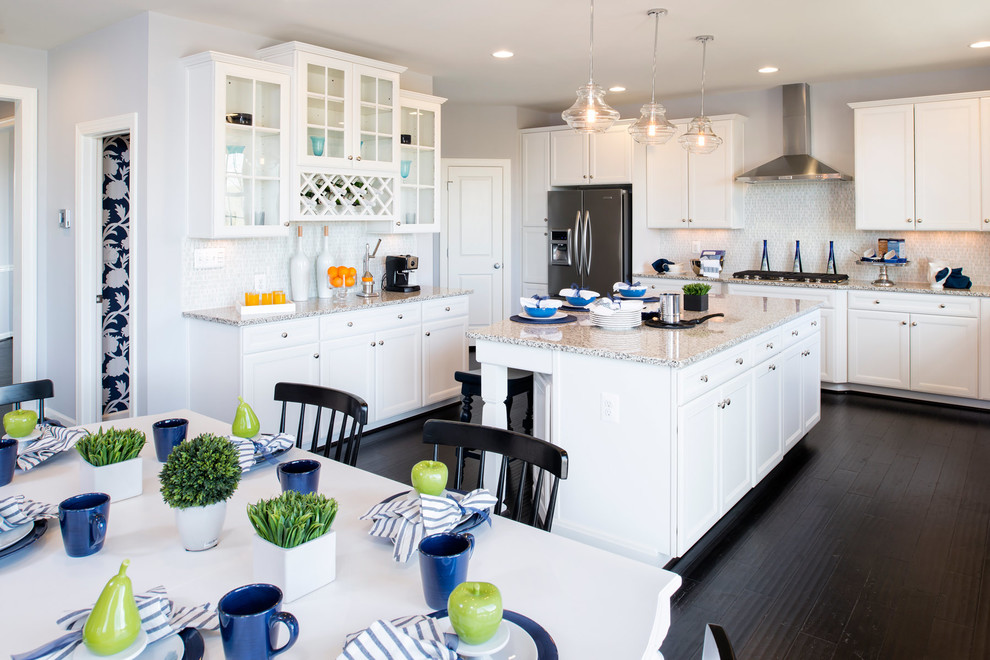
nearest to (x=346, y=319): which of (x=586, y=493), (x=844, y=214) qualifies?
(x=586, y=493)

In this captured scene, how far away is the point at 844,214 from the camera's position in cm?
639

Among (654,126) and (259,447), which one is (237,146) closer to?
(654,126)

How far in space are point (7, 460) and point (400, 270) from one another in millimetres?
3731

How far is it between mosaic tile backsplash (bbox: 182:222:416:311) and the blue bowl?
1.98 m

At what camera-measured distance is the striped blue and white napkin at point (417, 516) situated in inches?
56.2

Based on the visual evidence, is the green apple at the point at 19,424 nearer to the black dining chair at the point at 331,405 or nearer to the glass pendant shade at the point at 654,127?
the black dining chair at the point at 331,405

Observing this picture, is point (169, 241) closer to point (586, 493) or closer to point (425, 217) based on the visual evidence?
point (425, 217)

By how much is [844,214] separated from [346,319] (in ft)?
14.5

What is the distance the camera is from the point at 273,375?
165 inches

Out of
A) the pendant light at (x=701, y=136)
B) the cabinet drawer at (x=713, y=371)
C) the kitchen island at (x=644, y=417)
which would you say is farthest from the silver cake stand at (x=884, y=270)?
the cabinet drawer at (x=713, y=371)

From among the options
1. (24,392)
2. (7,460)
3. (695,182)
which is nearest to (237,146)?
(24,392)

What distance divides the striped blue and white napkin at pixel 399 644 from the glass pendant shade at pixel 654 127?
3.80 metres

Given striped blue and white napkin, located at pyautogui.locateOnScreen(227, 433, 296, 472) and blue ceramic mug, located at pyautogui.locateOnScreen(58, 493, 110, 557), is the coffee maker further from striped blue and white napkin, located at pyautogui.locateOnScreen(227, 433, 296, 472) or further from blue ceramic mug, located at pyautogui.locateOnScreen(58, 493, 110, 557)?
blue ceramic mug, located at pyautogui.locateOnScreen(58, 493, 110, 557)

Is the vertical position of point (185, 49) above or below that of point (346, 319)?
above
